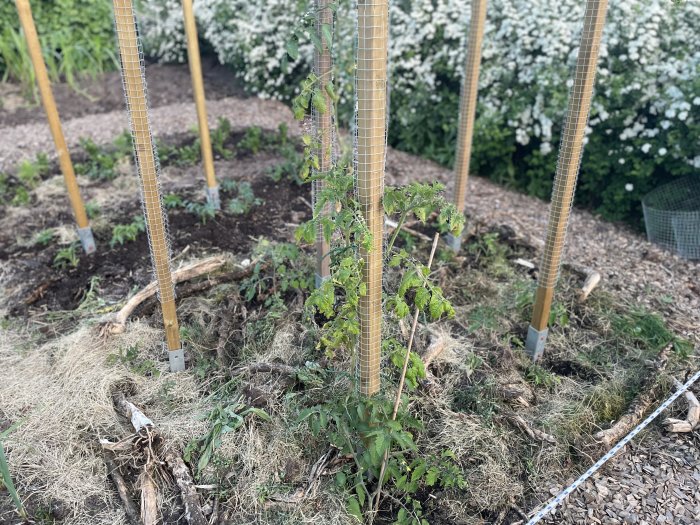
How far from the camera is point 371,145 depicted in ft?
6.57

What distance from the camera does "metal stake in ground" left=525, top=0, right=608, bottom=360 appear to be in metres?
2.63

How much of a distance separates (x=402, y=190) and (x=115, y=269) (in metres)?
2.56

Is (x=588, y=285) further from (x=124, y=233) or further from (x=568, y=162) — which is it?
(x=124, y=233)

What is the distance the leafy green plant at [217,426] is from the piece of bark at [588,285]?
2.13 metres

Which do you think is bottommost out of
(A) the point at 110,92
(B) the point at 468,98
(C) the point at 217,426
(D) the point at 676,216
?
(C) the point at 217,426

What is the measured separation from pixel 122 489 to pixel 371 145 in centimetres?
175

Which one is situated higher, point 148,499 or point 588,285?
point 588,285

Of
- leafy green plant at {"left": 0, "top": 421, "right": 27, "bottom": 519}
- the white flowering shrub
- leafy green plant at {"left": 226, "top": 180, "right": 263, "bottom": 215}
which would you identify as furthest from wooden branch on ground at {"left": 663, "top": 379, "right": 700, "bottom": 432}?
leafy green plant at {"left": 226, "top": 180, "right": 263, "bottom": 215}

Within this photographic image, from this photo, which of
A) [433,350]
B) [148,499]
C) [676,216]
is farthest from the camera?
[676,216]

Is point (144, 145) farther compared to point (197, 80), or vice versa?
point (197, 80)

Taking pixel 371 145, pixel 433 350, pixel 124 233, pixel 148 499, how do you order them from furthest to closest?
1. pixel 124 233
2. pixel 433 350
3. pixel 148 499
4. pixel 371 145

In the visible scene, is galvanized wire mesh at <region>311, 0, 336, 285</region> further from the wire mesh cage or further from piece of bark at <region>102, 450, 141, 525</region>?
the wire mesh cage

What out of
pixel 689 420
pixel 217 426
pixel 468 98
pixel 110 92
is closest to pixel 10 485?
pixel 217 426

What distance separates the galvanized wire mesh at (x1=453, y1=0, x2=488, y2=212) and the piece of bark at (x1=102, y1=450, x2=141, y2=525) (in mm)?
2478
